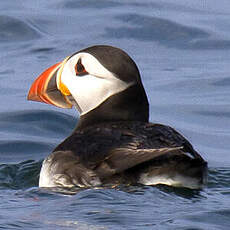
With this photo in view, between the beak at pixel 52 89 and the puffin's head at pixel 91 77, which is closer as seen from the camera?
the puffin's head at pixel 91 77

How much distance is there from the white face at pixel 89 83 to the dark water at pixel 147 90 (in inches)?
30.4

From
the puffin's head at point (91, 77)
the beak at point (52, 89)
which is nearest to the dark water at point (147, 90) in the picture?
the beak at point (52, 89)

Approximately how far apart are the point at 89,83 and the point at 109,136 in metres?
0.74

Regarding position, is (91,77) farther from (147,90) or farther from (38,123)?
(147,90)

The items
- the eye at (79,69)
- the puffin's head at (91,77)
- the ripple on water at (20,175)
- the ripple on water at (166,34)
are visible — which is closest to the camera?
the puffin's head at (91,77)

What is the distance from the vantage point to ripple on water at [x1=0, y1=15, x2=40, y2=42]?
13625 millimetres

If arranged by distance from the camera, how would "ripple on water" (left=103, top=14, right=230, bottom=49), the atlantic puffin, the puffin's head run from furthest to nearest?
"ripple on water" (left=103, top=14, right=230, bottom=49) < the puffin's head < the atlantic puffin

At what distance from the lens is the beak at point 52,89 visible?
7168 mm

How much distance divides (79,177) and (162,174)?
1.76ft

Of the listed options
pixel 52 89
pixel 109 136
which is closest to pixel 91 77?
pixel 52 89

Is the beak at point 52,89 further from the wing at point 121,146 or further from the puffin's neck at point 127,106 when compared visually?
the wing at point 121,146

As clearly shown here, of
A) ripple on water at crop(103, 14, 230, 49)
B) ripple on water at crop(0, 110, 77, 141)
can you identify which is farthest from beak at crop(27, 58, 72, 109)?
ripple on water at crop(103, 14, 230, 49)

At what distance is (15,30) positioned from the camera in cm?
1382

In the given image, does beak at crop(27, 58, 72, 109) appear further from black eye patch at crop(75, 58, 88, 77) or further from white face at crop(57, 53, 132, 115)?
black eye patch at crop(75, 58, 88, 77)
